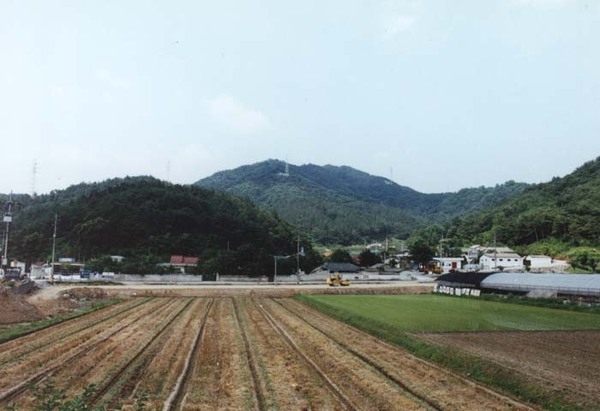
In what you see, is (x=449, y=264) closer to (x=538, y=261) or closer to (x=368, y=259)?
(x=368, y=259)

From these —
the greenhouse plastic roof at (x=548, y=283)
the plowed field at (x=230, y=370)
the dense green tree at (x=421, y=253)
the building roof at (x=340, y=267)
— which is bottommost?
the plowed field at (x=230, y=370)

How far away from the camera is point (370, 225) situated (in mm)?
179000

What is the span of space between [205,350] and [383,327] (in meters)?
9.50

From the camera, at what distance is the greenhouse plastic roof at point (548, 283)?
35.1 m

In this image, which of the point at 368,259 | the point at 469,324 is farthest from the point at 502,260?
the point at 469,324

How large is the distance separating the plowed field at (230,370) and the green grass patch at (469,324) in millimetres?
658

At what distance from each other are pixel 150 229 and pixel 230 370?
8758 cm

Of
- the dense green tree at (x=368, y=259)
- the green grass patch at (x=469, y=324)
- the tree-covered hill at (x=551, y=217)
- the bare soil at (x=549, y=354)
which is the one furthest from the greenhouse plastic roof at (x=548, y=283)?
the dense green tree at (x=368, y=259)

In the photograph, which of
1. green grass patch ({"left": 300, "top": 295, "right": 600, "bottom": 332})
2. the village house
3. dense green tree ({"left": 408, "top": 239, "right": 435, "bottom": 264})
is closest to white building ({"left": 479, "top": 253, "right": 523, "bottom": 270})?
the village house

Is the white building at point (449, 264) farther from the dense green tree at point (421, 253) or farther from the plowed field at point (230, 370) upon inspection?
the plowed field at point (230, 370)

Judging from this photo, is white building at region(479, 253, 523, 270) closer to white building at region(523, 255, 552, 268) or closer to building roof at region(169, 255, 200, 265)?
white building at region(523, 255, 552, 268)

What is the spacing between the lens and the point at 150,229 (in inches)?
3893

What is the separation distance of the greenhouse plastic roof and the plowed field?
19398mm

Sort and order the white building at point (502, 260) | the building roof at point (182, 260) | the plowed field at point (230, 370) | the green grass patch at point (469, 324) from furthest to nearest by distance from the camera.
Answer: the building roof at point (182, 260)
the white building at point (502, 260)
the green grass patch at point (469, 324)
the plowed field at point (230, 370)
